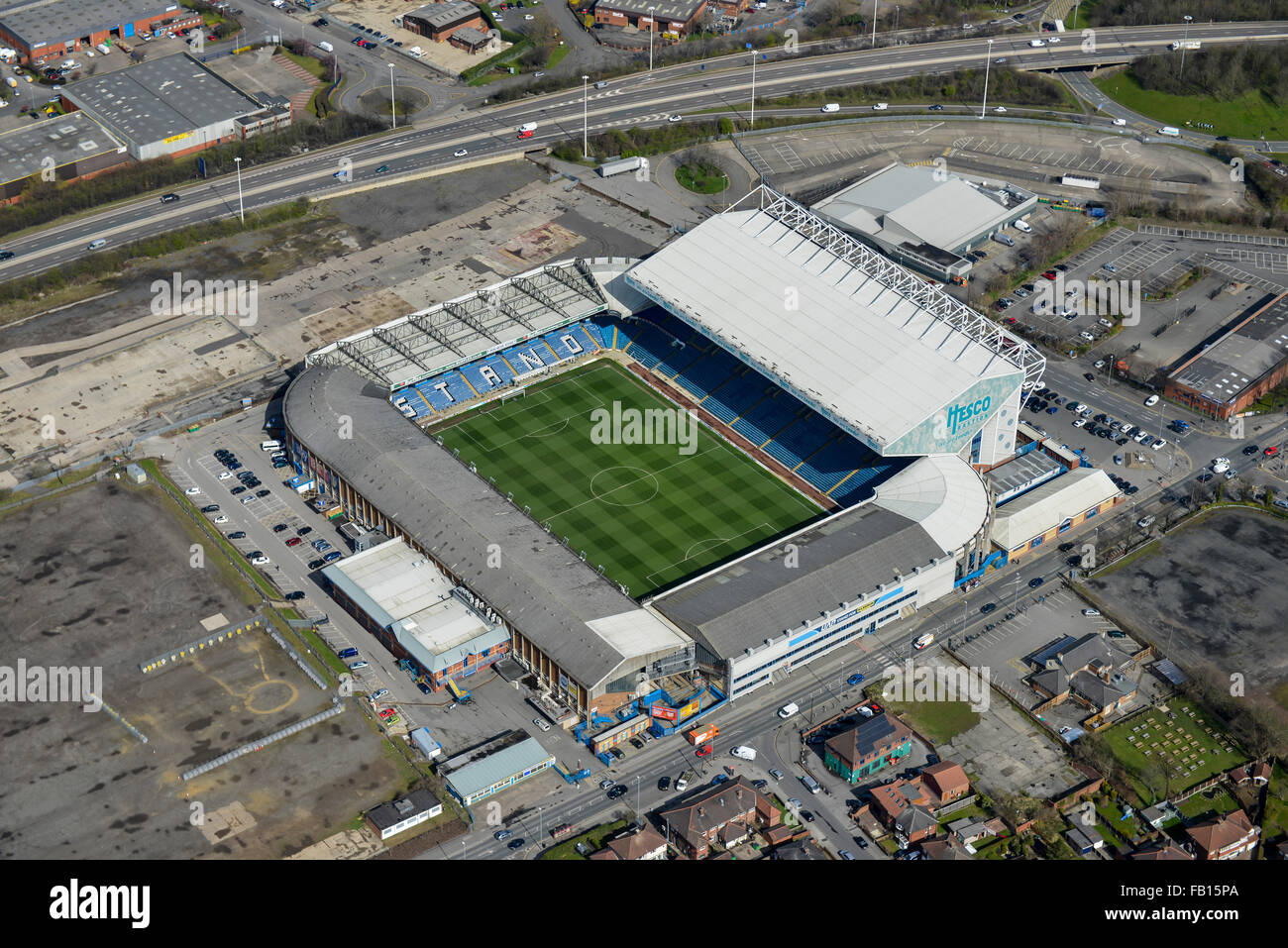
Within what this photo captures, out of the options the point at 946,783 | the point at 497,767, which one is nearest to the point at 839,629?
the point at 946,783

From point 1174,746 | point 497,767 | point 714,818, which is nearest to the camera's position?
point 714,818

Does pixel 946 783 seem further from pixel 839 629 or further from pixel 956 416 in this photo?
pixel 956 416

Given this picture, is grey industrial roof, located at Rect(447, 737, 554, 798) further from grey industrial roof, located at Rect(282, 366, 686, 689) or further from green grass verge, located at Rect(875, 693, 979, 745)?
green grass verge, located at Rect(875, 693, 979, 745)

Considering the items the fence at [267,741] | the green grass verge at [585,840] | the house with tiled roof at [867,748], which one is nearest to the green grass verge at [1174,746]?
the house with tiled roof at [867,748]

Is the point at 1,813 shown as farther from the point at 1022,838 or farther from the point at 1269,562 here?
the point at 1269,562

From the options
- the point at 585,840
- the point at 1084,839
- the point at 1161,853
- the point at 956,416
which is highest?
the point at 956,416

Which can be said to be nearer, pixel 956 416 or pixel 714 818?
pixel 714 818
